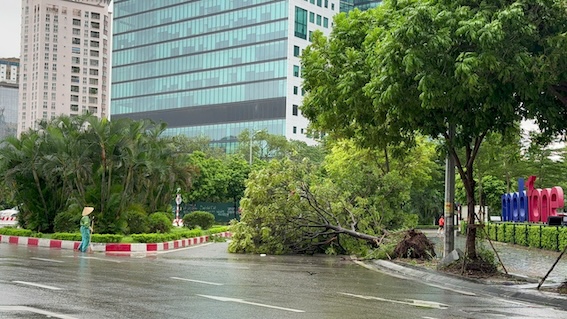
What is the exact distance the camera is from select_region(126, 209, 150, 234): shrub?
31.6 m

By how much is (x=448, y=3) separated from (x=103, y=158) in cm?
1879

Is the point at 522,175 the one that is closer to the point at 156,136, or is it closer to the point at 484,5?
the point at 156,136

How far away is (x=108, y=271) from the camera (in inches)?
661

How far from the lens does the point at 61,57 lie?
180m

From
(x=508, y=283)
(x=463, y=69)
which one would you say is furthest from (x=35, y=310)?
(x=508, y=283)

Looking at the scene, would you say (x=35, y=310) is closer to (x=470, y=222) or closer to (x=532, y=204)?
(x=470, y=222)

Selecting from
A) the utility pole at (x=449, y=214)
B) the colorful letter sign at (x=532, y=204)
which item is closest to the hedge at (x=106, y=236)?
the utility pole at (x=449, y=214)

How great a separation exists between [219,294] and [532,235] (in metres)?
27.0

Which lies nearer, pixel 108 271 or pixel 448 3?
pixel 448 3

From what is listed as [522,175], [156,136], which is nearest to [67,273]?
[156,136]

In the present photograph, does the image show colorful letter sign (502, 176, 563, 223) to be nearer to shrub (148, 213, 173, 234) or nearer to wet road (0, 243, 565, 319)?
shrub (148, 213, 173, 234)

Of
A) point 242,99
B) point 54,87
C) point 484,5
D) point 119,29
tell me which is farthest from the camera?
point 54,87

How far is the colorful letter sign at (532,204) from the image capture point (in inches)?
1495

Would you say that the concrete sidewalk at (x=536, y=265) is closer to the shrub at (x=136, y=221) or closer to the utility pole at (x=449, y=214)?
the utility pole at (x=449, y=214)
